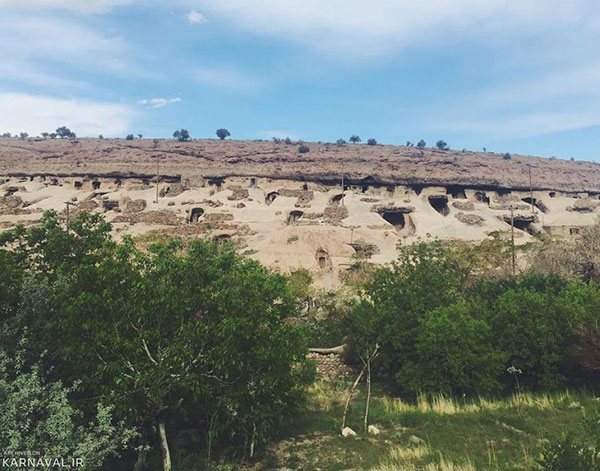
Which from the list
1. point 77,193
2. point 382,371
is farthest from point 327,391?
point 77,193

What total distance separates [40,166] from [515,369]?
65853 mm

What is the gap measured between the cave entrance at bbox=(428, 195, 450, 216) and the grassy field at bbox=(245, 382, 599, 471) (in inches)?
1656

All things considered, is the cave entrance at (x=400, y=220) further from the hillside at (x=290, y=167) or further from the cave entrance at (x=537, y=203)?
the cave entrance at (x=537, y=203)

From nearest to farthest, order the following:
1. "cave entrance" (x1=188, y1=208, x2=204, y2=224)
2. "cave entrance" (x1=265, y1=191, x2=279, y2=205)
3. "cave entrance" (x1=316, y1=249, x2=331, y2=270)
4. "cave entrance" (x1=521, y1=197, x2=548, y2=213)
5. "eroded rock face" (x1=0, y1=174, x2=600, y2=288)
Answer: "cave entrance" (x1=316, y1=249, x2=331, y2=270)
"eroded rock face" (x1=0, y1=174, x2=600, y2=288)
"cave entrance" (x1=188, y1=208, x2=204, y2=224)
"cave entrance" (x1=265, y1=191, x2=279, y2=205)
"cave entrance" (x1=521, y1=197, x2=548, y2=213)

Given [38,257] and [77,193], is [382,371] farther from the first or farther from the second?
[77,193]

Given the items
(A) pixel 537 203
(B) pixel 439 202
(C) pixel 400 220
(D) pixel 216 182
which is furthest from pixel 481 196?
(D) pixel 216 182

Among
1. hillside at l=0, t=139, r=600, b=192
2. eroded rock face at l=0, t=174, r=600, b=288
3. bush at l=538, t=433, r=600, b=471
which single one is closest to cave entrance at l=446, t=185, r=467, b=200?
eroded rock face at l=0, t=174, r=600, b=288

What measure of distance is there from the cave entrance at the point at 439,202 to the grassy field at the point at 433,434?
42057 millimetres

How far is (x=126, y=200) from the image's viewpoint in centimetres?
4884

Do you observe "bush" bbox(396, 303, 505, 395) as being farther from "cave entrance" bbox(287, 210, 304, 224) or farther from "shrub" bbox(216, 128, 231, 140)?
"shrub" bbox(216, 128, 231, 140)

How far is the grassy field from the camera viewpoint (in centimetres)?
976

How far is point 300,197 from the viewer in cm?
5266

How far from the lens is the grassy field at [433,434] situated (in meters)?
9.76

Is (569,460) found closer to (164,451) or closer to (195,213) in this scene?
(164,451)
